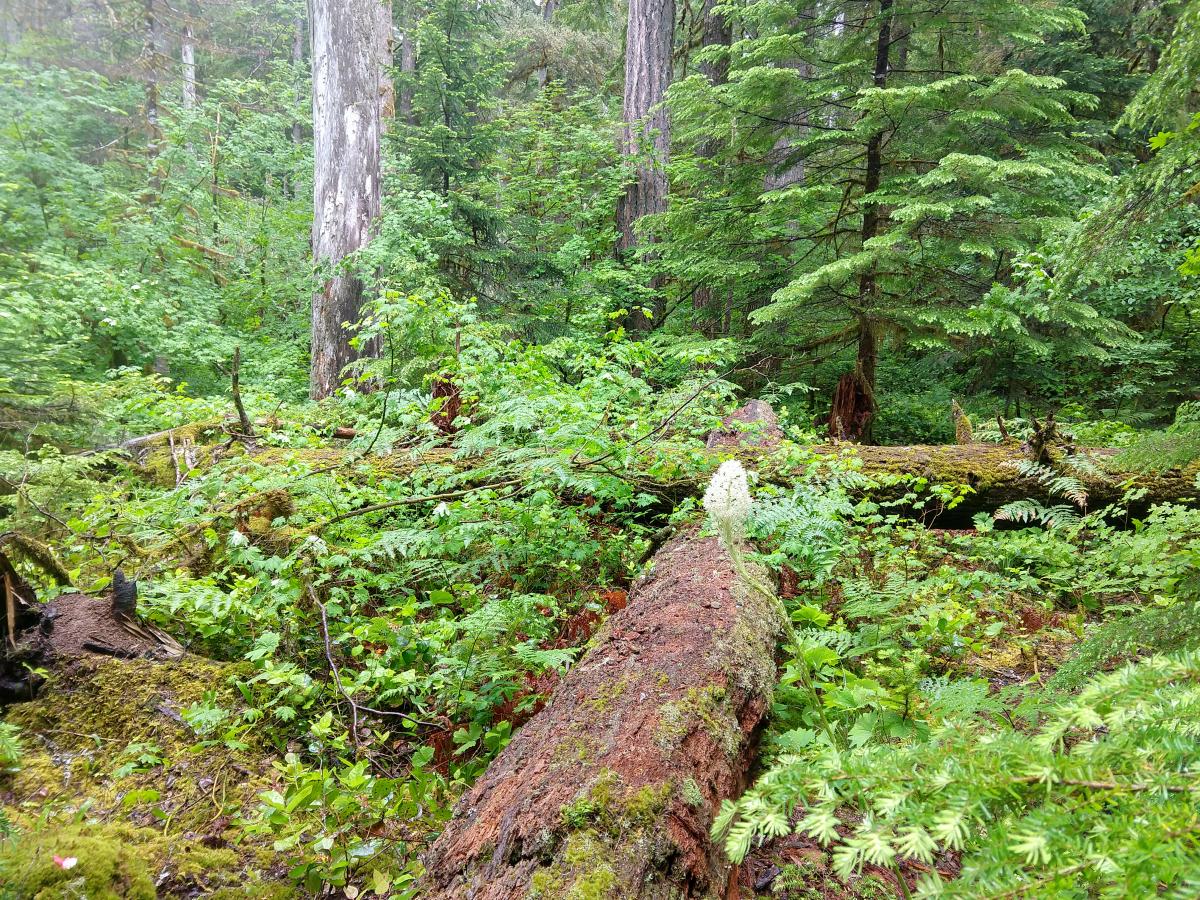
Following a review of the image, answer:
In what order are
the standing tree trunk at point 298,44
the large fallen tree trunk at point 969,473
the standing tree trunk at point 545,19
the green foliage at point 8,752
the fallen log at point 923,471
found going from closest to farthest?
the green foliage at point 8,752 → the fallen log at point 923,471 → the large fallen tree trunk at point 969,473 → the standing tree trunk at point 545,19 → the standing tree trunk at point 298,44

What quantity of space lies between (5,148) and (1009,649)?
1625 cm

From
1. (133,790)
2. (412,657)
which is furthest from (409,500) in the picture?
(133,790)

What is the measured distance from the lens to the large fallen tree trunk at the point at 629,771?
1.63 meters

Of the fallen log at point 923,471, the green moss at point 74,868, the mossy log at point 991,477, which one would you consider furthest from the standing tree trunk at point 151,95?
the green moss at point 74,868

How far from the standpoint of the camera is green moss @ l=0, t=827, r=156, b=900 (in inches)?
64.0

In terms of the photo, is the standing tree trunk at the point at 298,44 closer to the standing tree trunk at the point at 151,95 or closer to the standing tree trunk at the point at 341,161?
the standing tree trunk at the point at 151,95

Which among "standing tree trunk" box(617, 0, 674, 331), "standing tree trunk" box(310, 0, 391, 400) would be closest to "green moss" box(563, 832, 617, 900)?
"standing tree trunk" box(310, 0, 391, 400)

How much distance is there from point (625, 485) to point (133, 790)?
278 centimetres

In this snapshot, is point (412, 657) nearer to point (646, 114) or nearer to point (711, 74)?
point (646, 114)

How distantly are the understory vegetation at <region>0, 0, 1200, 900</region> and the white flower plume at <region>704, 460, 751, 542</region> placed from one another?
0.02m

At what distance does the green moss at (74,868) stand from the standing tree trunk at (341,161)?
7463mm

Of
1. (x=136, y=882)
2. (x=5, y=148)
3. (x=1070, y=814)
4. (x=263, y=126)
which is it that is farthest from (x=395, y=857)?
(x=263, y=126)

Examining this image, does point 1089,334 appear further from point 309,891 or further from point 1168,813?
point 309,891

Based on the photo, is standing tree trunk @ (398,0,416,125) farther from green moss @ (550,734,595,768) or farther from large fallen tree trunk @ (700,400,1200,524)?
green moss @ (550,734,595,768)
